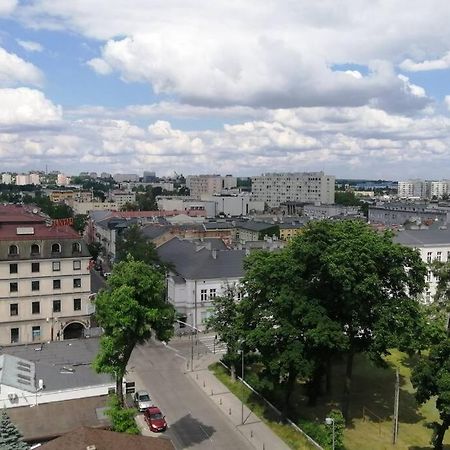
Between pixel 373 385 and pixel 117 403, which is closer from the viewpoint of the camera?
pixel 117 403

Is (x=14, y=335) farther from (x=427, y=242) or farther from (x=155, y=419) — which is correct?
(x=427, y=242)

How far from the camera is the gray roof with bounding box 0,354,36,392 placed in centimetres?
4109

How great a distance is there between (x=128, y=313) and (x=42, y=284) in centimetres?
2831

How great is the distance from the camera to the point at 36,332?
196 ft

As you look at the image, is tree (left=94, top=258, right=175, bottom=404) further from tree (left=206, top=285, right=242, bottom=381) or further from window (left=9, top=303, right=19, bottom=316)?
window (left=9, top=303, right=19, bottom=316)

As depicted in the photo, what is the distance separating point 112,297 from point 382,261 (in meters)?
20.4

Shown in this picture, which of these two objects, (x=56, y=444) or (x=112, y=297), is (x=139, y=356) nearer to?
(x=112, y=297)

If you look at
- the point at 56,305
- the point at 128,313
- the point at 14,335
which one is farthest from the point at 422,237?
the point at 128,313

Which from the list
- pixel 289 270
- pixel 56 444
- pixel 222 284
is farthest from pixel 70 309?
pixel 56 444

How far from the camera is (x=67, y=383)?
4284cm

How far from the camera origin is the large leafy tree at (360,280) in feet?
128

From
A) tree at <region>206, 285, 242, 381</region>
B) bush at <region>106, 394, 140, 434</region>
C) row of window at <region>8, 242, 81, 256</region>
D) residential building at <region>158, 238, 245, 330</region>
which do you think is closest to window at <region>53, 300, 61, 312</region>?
row of window at <region>8, 242, 81, 256</region>

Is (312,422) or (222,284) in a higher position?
(222,284)

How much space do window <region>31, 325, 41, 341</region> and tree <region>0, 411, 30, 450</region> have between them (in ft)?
103
